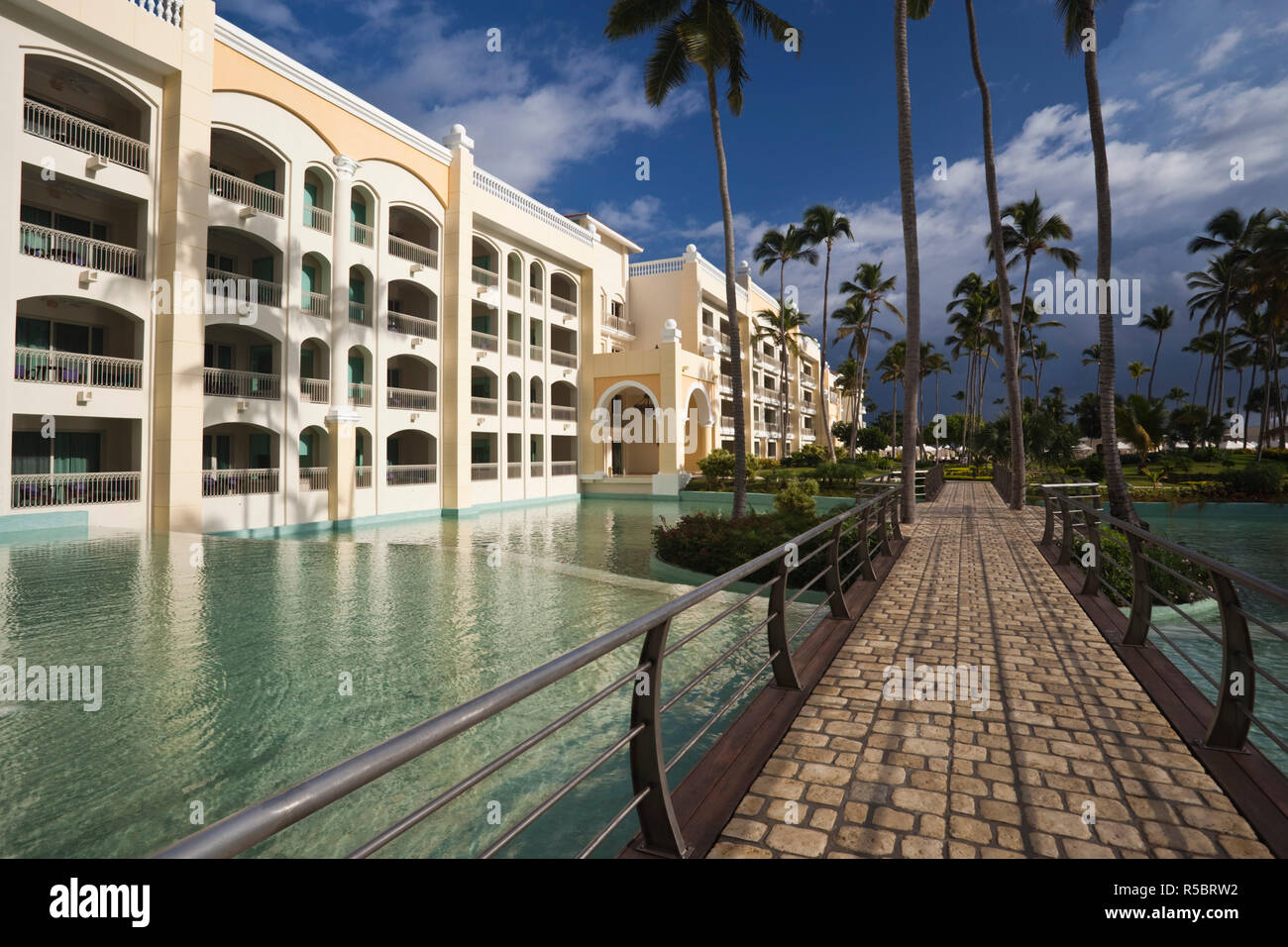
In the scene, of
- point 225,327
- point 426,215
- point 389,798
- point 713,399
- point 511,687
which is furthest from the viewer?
point 713,399

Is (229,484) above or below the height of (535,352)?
below

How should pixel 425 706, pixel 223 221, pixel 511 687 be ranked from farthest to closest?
pixel 223 221 → pixel 425 706 → pixel 511 687

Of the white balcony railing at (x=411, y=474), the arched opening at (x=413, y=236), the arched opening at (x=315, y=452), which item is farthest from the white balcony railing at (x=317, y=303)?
the white balcony railing at (x=411, y=474)

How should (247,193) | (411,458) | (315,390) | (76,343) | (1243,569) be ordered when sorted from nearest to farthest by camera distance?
(1243,569)
(76,343)
(247,193)
(315,390)
(411,458)

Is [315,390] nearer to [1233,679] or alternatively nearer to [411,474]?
[411,474]

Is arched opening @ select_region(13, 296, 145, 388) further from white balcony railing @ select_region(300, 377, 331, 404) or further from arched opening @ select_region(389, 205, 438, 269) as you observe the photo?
arched opening @ select_region(389, 205, 438, 269)

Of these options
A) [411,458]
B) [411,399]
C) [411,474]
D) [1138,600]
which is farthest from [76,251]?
[1138,600]

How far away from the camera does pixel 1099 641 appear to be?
20.3 ft

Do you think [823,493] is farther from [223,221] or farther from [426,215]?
[223,221]

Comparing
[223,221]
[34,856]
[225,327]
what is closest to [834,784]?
[34,856]

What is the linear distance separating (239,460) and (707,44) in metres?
17.6

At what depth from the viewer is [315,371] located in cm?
2153

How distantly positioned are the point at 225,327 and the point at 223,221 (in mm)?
3258

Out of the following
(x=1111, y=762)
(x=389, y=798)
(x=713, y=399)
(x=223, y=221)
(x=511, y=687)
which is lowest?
(x=389, y=798)
